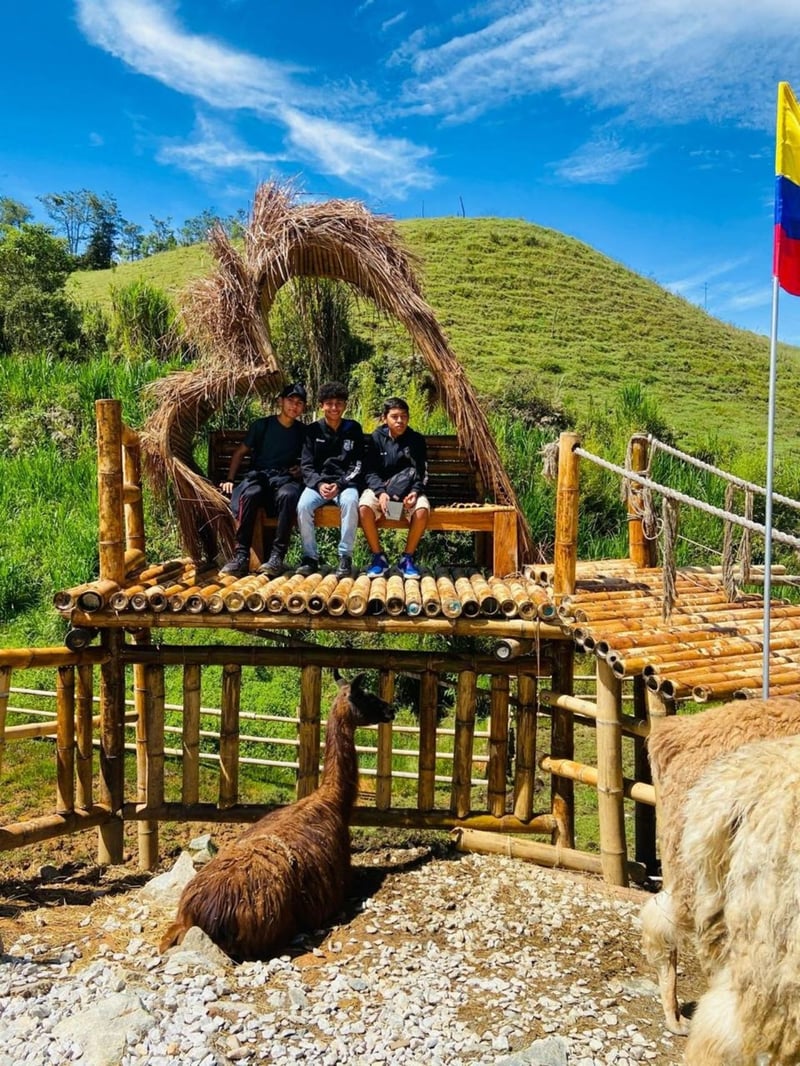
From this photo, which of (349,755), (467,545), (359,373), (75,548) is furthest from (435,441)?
(359,373)

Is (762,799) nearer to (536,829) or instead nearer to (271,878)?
(271,878)

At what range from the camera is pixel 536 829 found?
5.61m

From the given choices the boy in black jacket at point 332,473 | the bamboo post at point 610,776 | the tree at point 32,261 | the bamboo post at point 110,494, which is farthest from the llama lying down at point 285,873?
the tree at point 32,261

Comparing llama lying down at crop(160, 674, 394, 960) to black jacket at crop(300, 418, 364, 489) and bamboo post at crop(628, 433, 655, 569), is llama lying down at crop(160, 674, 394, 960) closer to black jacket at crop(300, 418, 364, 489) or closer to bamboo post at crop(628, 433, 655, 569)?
black jacket at crop(300, 418, 364, 489)

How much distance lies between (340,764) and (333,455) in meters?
2.49

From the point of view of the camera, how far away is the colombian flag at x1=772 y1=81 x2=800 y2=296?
13.5 ft

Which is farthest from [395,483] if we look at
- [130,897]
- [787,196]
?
[130,897]

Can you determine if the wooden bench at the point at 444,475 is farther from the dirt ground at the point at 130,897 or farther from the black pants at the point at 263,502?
the dirt ground at the point at 130,897

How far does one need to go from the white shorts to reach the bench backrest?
1006mm

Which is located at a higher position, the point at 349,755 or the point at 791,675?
the point at 791,675

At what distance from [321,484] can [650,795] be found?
3162mm

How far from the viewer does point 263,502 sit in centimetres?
632

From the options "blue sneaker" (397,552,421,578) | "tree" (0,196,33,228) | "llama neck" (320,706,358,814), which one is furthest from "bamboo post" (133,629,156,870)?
"tree" (0,196,33,228)

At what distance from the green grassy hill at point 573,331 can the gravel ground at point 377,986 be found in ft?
52.7
